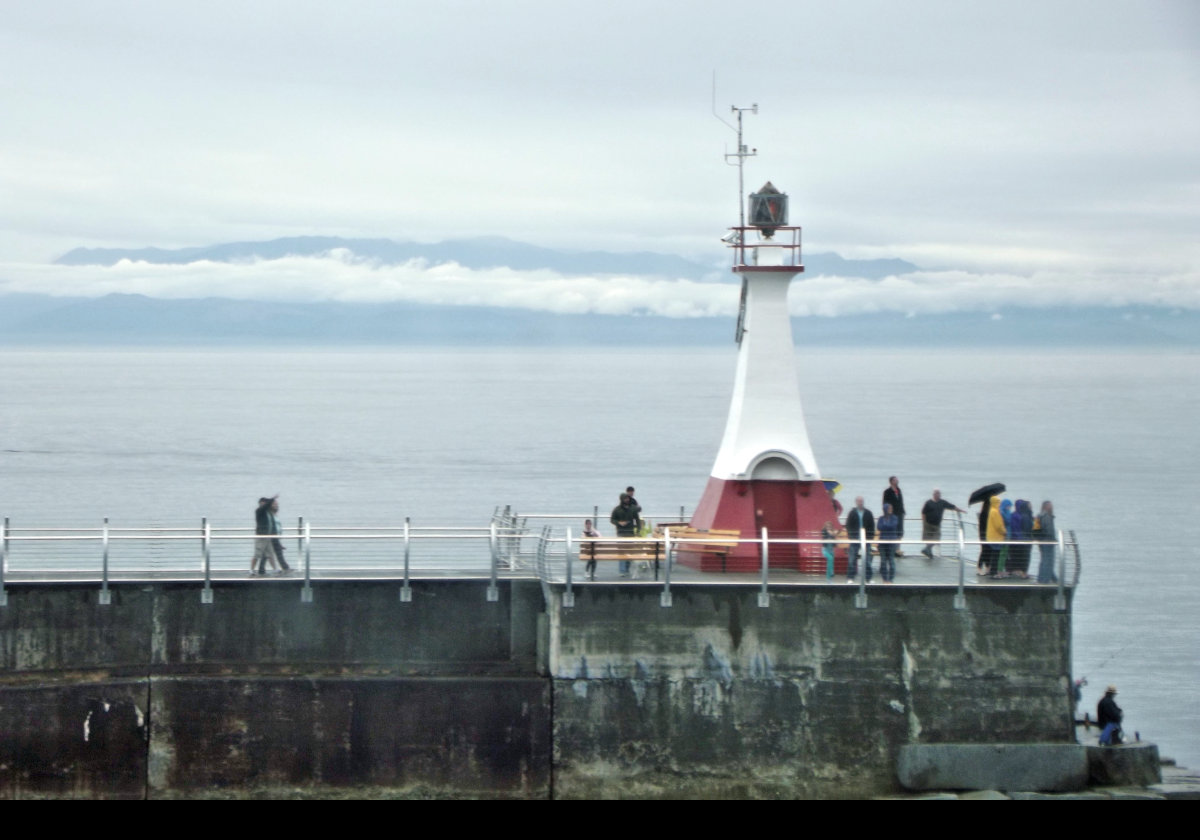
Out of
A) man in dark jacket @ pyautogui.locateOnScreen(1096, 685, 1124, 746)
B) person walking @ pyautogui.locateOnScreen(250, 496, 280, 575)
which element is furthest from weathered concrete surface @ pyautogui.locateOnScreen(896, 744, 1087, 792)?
person walking @ pyautogui.locateOnScreen(250, 496, 280, 575)

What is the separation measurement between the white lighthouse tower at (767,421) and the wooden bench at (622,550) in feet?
5.71

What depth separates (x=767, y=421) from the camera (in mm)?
20812

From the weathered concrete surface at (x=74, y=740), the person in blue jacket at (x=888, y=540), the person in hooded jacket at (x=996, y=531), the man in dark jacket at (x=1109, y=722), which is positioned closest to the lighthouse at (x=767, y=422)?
the person in blue jacket at (x=888, y=540)

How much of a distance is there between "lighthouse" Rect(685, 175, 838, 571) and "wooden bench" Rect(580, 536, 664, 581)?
1.71m

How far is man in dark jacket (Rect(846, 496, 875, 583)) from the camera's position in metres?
18.9

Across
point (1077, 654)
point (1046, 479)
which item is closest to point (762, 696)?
point (1077, 654)

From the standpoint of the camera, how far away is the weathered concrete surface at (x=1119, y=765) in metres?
18.8

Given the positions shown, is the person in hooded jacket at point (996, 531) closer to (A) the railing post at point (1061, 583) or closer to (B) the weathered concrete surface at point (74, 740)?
(A) the railing post at point (1061, 583)

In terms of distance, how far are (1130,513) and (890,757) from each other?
45026 millimetres

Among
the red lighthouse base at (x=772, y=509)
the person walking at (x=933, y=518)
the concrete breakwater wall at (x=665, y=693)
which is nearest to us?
the concrete breakwater wall at (x=665, y=693)

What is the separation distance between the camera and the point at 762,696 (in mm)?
18266

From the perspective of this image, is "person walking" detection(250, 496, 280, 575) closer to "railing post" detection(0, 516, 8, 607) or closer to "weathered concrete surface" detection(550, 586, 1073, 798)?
"railing post" detection(0, 516, 8, 607)

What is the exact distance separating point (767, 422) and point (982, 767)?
18.1 feet

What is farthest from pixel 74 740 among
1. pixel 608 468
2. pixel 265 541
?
pixel 608 468
